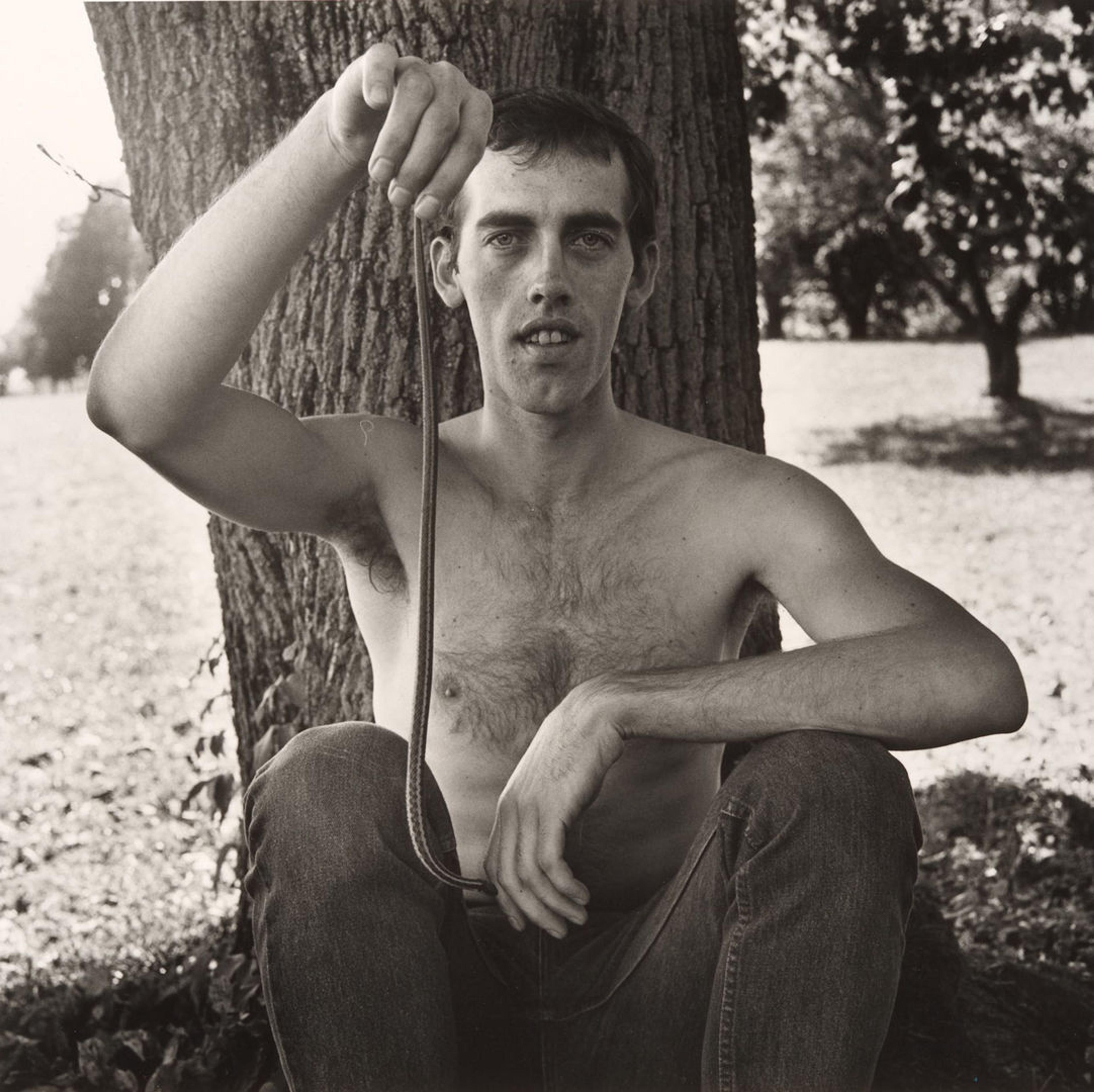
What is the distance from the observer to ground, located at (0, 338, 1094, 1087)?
3998mm

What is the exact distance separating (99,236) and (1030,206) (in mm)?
4022

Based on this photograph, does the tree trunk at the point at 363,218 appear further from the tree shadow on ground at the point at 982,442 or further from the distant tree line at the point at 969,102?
the tree shadow on ground at the point at 982,442

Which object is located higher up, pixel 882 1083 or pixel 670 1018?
pixel 670 1018

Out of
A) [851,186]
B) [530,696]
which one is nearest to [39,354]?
[530,696]

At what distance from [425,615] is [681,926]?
24.4 inches

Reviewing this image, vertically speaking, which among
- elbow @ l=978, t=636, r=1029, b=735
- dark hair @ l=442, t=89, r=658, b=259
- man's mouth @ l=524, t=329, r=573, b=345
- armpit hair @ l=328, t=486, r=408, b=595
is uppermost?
dark hair @ l=442, t=89, r=658, b=259

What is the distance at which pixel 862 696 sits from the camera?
209 centimetres

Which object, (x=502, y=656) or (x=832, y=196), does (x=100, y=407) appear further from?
(x=832, y=196)

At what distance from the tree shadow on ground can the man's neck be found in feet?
34.9

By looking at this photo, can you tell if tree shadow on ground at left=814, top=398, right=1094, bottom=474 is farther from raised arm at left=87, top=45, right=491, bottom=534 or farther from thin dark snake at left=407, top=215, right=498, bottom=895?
thin dark snake at left=407, top=215, right=498, bottom=895

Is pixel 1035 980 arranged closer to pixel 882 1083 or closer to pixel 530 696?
pixel 882 1083

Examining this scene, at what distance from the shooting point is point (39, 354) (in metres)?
7.02

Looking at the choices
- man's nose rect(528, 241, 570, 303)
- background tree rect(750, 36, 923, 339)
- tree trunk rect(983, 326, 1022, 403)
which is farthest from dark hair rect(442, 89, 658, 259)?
tree trunk rect(983, 326, 1022, 403)

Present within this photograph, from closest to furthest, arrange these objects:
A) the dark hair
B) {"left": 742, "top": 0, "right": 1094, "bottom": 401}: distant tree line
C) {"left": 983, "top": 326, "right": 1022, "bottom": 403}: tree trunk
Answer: the dark hair < {"left": 742, "top": 0, "right": 1094, "bottom": 401}: distant tree line < {"left": 983, "top": 326, "right": 1022, "bottom": 403}: tree trunk
